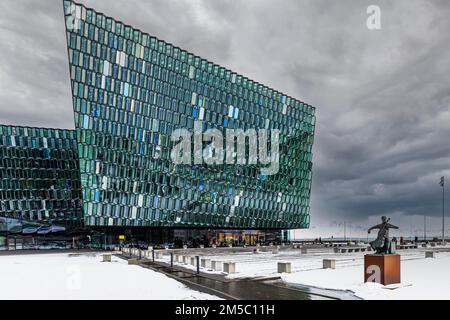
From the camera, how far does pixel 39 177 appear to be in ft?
291

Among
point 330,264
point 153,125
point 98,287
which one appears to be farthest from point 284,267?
point 153,125

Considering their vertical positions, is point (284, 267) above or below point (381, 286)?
below

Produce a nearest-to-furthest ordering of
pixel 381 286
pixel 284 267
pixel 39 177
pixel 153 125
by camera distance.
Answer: pixel 381 286, pixel 284 267, pixel 153 125, pixel 39 177

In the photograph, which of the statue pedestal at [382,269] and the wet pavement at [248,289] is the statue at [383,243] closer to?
the statue pedestal at [382,269]

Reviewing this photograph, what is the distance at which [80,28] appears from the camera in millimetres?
69938
